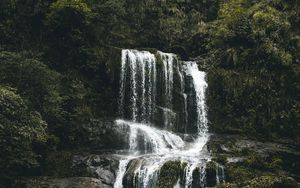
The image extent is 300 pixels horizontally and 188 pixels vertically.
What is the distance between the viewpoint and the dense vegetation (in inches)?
982

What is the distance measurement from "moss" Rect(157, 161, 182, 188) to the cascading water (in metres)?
1.76

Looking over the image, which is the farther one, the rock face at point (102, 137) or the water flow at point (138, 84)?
the water flow at point (138, 84)

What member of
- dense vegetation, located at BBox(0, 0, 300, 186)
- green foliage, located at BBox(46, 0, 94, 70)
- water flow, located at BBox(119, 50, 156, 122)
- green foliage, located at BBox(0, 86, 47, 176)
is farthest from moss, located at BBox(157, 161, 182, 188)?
green foliage, located at BBox(46, 0, 94, 70)

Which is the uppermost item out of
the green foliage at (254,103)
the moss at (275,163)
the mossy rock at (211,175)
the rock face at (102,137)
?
the green foliage at (254,103)

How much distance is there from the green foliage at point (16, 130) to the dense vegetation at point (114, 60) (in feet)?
3.83

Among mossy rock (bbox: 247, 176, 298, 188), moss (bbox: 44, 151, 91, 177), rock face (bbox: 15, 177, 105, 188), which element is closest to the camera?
mossy rock (bbox: 247, 176, 298, 188)

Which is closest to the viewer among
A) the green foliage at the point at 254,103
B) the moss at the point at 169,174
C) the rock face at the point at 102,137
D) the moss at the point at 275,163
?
the moss at the point at 169,174

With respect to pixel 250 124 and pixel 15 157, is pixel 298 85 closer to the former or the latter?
pixel 250 124

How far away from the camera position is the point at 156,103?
3039cm

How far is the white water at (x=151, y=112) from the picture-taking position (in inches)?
986

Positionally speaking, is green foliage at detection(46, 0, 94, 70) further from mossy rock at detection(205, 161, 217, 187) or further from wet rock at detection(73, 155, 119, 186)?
mossy rock at detection(205, 161, 217, 187)

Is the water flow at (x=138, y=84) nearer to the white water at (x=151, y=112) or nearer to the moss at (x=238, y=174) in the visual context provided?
the white water at (x=151, y=112)

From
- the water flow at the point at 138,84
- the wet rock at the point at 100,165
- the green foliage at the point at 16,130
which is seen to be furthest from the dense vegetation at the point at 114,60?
the wet rock at the point at 100,165

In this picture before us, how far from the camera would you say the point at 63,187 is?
22078 mm
